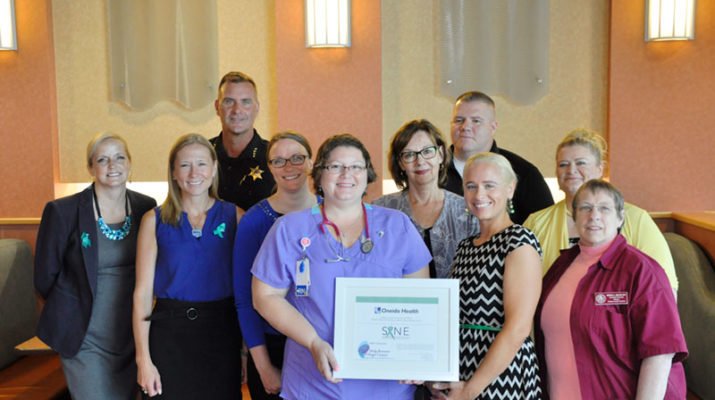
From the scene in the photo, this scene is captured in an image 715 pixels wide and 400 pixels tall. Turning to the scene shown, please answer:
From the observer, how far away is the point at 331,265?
Result: 6.59ft

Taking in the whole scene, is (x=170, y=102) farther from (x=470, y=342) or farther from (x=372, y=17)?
(x=470, y=342)

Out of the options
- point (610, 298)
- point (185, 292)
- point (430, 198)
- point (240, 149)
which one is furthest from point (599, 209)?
point (240, 149)

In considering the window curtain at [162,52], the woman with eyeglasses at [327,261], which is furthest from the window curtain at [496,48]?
the woman with eyeglasses at [327,261]

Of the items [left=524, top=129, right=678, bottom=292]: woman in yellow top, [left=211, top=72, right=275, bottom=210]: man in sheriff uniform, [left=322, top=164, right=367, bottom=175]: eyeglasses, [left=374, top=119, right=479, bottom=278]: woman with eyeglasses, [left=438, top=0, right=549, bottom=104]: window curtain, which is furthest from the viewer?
[left=438, top=0, right=549, bottom=104]: window curtain

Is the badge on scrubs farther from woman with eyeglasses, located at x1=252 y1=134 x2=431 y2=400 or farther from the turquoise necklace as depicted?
the turquoise necklace

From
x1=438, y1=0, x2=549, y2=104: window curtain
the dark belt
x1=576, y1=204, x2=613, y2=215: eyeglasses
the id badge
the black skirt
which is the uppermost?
x1=438, y1=0, x2=549, y2=104: window curtain

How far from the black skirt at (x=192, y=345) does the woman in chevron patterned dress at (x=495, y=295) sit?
966mm

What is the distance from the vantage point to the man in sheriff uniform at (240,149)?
11.0 ft

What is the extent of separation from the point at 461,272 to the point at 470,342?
0.22 meters

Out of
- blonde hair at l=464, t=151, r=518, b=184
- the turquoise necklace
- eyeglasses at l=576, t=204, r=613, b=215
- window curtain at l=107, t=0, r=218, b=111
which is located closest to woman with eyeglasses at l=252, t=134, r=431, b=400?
blonde hair at l=464, t=151, r=518, b=184

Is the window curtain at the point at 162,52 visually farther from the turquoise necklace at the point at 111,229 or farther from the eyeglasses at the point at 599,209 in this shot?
the eyeglasses at the point at 599,209

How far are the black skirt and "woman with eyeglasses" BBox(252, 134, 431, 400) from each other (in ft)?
2.04

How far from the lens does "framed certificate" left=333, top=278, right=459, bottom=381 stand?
6.41 feet

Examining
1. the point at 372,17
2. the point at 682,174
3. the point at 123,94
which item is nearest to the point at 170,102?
the point at 123,94
